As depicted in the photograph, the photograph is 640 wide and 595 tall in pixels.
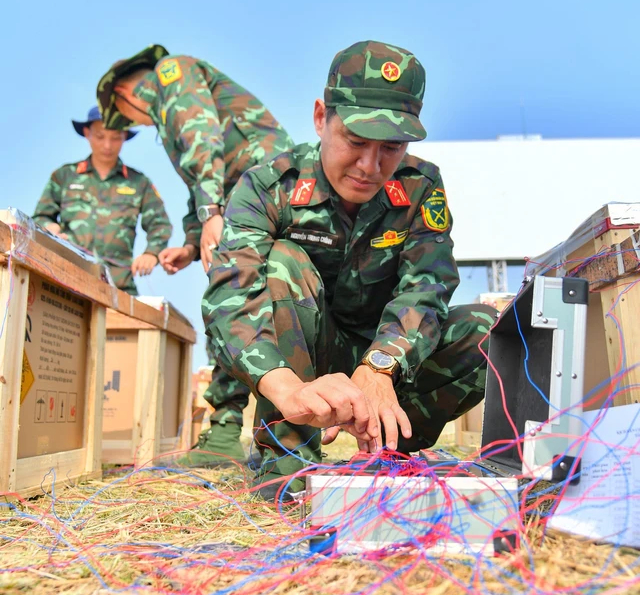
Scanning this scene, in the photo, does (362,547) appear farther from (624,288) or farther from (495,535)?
(624,288)

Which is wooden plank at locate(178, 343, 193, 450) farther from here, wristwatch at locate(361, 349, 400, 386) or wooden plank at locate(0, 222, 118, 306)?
wristwatch at locate(361, 349, 400, 386)

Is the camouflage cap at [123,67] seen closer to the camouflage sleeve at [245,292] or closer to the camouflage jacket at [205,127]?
the camouflage jacket at [205,127]

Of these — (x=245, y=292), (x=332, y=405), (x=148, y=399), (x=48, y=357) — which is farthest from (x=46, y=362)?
(x=332, y=405)

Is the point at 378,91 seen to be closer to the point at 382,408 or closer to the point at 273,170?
the point at 273,170

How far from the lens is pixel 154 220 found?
4.31 meters

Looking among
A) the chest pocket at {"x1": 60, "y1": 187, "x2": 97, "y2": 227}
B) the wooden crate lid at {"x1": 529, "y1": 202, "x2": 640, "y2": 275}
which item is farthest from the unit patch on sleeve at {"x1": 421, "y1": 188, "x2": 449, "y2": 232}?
the chest pocket at {"x1": 60, "y1": 187, "x2": 97, "y2": 227}

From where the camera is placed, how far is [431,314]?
5.15 feet

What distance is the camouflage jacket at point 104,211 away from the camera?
418 cm

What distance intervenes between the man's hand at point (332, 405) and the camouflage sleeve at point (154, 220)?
122 inches

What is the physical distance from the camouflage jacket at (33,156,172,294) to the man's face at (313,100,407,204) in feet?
8.87

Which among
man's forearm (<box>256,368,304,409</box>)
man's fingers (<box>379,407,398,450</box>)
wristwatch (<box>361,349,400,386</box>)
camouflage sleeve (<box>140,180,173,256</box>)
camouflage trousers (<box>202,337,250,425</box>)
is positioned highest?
camouflage sleeve (<box>140,180,173,256</box>)

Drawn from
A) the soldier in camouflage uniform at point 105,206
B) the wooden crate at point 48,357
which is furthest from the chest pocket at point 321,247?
the soldier in camouflage uniform at point 105,206

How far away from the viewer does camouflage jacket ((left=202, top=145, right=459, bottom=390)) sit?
1476 mm

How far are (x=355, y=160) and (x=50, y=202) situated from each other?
10.9 feet
